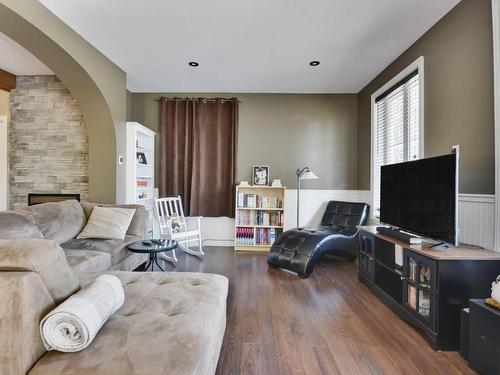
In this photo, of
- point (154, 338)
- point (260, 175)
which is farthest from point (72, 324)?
point (260, 175)

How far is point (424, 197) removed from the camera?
205 centimetres

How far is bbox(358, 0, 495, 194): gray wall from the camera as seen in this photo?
1.92 m

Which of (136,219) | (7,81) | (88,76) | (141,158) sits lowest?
(136,219)

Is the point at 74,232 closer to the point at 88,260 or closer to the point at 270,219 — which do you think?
the point at 88,260

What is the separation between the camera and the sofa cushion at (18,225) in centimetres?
210

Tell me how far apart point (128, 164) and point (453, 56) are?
12.7ft

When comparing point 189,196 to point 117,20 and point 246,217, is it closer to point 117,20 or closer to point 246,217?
point 246,217

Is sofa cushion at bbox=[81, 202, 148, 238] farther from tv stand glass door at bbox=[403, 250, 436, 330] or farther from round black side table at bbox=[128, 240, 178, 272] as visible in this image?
tv stand glass door at bbox=[403, 250, 436, 330]

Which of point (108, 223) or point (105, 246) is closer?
point (105, 246)

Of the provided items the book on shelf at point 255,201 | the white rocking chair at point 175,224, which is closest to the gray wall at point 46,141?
the white rocking chair at point 175,224

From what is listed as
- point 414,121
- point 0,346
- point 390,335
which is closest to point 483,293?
point 390,335

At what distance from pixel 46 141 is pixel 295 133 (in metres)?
3.80

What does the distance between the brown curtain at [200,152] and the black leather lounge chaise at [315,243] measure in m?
1.36

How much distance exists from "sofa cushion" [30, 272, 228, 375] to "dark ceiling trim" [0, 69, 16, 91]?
13.0 feet
